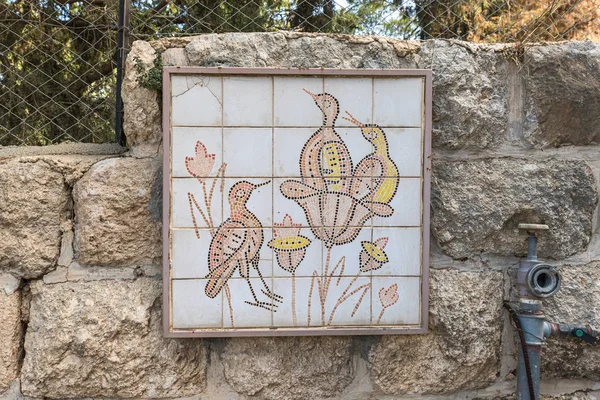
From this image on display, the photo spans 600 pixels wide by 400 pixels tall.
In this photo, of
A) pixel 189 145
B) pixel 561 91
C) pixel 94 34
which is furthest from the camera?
pixel 94 34

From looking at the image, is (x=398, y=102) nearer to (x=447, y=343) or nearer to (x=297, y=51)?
(x=297, y=51)

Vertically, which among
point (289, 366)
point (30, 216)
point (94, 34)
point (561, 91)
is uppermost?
point (94, 34)

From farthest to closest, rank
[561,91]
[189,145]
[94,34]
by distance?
[94,34]
[561,91]
[189,145]

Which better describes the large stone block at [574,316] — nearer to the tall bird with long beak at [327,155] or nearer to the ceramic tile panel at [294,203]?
the ceramic tile panel at [294,203]

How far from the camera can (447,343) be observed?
1487mm

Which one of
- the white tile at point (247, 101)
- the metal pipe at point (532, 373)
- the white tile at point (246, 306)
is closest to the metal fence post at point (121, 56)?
the white tile at point (247, 101)

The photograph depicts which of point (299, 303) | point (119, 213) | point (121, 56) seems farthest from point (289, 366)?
point (121, 56)

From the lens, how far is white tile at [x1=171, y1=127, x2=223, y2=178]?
140 centimetres

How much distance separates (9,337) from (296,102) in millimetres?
1041

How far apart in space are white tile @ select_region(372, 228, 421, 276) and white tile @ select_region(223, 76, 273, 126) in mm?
466

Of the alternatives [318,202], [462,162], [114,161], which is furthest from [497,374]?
[114,161]

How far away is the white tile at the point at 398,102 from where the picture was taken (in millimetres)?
1443

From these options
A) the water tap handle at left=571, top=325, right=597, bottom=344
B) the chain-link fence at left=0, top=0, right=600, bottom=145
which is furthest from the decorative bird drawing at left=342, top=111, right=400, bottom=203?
the water tap handle at left=571, top=325, right=597, bottom=344

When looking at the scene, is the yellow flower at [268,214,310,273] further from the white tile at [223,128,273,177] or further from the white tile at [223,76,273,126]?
the white tile at [223,76,273,126]
